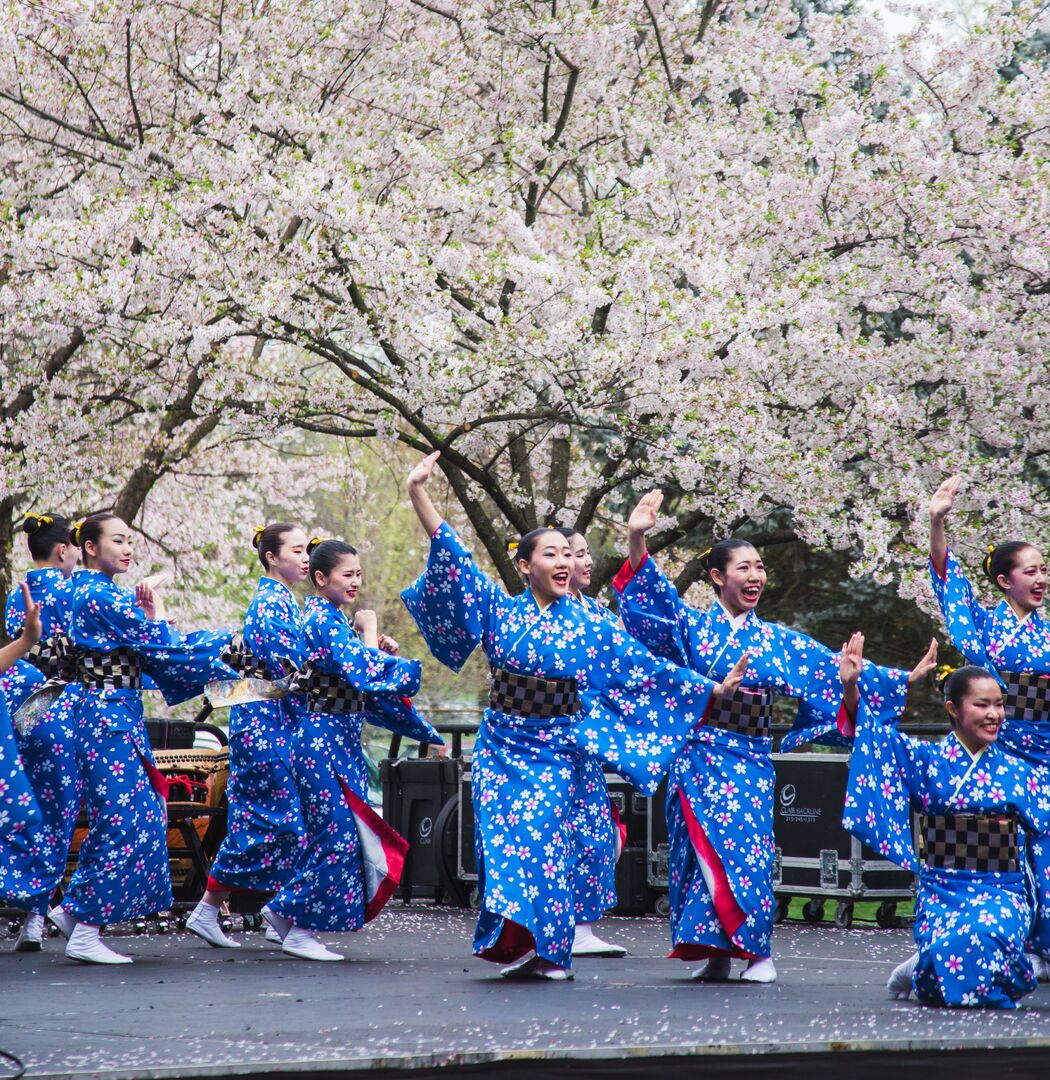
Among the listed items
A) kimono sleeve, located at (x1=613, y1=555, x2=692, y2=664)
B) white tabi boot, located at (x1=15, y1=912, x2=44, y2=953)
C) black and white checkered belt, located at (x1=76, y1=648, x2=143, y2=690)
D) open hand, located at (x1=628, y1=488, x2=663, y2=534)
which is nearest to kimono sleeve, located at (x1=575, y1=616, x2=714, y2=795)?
kimono sleeve, located at (x1=613, y1=555, x2=692, y2=664)

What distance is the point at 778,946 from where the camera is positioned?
256 inches

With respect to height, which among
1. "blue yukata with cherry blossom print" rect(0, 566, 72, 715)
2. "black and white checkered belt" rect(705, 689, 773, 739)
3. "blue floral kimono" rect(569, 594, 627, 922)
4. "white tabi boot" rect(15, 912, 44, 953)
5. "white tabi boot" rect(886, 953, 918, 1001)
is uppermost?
"blue yukata with cherry blossom print" rect(0, 566, 72, 715)

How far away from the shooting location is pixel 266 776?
587 centimetres

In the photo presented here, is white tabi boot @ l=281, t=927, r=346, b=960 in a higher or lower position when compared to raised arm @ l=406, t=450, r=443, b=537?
lower

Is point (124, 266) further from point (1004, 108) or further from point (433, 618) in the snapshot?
point (1004, 108)

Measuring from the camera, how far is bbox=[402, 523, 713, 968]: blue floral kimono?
481cm

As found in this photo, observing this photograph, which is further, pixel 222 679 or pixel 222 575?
pixel 222 575

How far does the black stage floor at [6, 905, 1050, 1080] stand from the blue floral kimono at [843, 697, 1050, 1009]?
13 centimetres

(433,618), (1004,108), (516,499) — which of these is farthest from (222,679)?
(1004,108)

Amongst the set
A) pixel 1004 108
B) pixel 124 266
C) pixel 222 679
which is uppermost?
pixel 1004 108

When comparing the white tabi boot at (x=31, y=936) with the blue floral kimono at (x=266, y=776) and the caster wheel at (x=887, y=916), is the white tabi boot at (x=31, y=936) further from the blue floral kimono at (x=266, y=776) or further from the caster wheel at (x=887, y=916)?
the caster wheel at (x=887, y=916)

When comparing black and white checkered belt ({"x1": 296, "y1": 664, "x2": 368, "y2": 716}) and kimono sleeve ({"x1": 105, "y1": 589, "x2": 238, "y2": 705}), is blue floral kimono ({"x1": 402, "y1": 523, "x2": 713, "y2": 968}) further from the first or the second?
kimono sleeve ({"x1": 105, "y1": 589, "x2": 238, "y2": 705})

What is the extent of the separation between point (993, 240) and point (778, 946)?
199 inches

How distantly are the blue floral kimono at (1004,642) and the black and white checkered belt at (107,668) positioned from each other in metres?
2.92
